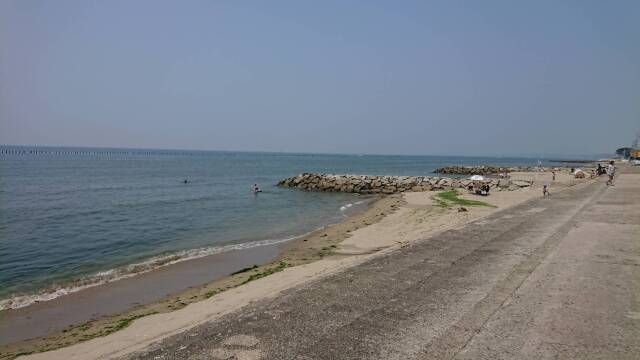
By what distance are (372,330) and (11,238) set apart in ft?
70.7

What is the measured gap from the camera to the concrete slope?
20.8ft

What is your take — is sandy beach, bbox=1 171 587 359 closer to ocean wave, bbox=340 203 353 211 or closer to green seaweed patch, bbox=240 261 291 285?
green seaweed patch, bbox=240 261 291 285

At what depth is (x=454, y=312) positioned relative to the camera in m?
7.62

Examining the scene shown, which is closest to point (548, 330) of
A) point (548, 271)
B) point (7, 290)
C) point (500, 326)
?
point (500, 326)

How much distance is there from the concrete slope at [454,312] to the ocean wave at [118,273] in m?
8.09

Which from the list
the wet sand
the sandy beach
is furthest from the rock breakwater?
the wet sand

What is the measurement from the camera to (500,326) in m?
7.01

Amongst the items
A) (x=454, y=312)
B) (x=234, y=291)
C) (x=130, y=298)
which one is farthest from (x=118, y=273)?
(x=454, y=312)

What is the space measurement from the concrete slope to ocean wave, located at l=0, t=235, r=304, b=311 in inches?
318

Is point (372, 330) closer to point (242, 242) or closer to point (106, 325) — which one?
point (106, 325)

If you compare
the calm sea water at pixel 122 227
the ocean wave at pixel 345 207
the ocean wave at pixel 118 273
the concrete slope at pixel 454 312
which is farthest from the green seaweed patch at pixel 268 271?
the ocean wave at pixel 345 207

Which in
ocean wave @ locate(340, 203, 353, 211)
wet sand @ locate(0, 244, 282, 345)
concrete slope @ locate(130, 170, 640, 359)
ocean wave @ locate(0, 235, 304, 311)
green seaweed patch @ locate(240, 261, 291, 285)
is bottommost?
ocean wave @ locate(340, 203, 353, 211)

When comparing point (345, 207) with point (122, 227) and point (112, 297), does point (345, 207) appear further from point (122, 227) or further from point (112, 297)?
point (112, 297)

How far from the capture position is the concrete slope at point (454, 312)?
634cm
